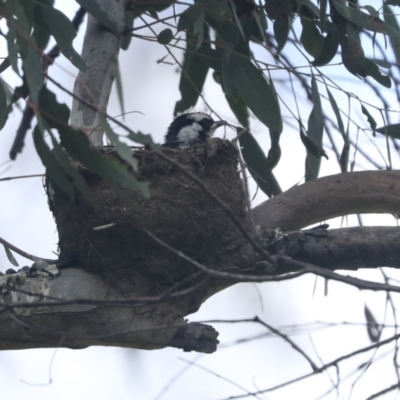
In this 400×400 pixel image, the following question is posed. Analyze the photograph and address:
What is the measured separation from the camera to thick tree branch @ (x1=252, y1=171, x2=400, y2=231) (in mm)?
2773

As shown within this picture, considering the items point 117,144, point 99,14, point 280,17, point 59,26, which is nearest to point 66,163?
point 117,144

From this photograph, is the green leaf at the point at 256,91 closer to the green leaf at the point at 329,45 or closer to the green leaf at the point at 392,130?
the green leaf at the point at 329,45

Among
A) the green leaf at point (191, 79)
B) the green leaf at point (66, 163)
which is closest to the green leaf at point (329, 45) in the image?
the green leaf at point (191, 79)

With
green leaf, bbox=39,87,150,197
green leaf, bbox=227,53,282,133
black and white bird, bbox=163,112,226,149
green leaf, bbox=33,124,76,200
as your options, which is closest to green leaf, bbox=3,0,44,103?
green leaf, bbox=39,87,150,197

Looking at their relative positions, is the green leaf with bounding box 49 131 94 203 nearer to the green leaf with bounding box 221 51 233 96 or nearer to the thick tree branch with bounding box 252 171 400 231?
the thick tree branch with bounding box 252 171 400 231

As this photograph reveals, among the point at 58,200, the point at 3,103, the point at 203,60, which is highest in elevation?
the point at 203,60

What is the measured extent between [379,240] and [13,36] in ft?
4.44

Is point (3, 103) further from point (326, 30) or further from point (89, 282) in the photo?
point (326, 30)

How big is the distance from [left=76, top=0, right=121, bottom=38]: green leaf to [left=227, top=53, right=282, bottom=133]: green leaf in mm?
537

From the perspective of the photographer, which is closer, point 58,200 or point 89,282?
point 89,282

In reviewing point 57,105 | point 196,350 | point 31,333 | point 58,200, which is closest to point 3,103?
point 58,200

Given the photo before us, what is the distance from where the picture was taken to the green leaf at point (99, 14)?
2.97 metres

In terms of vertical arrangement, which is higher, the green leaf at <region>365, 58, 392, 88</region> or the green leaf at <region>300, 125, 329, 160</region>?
the green leaf at <region>365, 58, 392, 88</region>

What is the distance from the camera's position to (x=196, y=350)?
8.30ft
